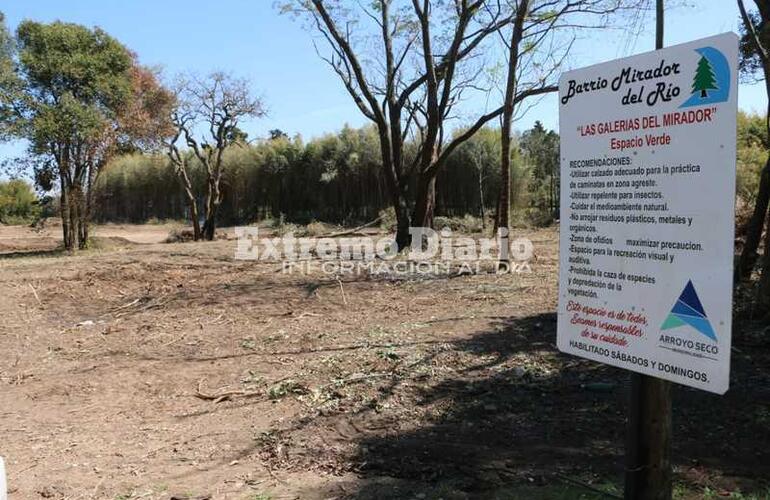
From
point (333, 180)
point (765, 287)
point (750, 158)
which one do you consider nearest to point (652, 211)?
point (765, 287)

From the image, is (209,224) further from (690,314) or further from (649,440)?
(690,314)

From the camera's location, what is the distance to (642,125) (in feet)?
6.57

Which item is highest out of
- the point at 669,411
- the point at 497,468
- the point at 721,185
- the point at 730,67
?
the point at 730,67

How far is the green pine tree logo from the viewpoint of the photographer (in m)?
1.82

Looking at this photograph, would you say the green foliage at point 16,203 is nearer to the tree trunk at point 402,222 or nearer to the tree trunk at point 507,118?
the tree trunk at point 402,222

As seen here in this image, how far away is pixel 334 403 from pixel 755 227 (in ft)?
18.3

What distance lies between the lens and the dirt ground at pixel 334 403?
129 inches

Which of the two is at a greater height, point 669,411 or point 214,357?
point 669,411

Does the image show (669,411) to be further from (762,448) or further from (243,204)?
(243,204)

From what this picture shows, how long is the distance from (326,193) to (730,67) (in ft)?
78.1

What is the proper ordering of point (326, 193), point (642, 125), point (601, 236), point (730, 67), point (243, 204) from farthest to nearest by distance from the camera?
point (243, 204), point (326, 193), point (601, 236), point (642, 125), point (730, 67)

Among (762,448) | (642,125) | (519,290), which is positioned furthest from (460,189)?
(642,125)

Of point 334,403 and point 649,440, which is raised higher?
point 649,440

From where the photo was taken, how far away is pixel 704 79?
6.02 ft
